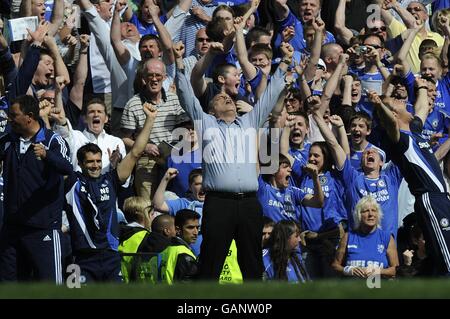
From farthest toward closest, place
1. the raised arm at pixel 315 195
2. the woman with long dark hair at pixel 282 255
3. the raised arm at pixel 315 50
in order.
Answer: the raised arm at pixel 315 50 → the raised arm at pixel 315 195 → the woman with long dark hair at pixel 282 255

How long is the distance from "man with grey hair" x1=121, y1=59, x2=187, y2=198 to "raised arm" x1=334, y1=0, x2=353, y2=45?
3346 millimetres

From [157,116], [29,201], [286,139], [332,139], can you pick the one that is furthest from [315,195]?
[29,201]

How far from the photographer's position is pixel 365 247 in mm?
13172

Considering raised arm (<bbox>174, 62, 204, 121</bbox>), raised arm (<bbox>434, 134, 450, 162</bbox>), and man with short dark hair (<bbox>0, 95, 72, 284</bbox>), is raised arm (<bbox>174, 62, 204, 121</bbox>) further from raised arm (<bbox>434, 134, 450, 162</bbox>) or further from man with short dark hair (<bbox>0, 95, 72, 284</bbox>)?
raised arm (<bbox>434, 134, 450, 162</bbox>)

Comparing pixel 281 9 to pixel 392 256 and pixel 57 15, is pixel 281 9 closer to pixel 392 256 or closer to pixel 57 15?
pixel 57 15

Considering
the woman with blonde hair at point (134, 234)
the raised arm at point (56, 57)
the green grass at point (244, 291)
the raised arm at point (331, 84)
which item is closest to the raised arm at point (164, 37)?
the raised arm at point (56, 57)

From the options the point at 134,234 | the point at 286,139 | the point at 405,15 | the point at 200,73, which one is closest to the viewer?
the point at 134,234

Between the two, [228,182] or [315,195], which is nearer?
[228,182]

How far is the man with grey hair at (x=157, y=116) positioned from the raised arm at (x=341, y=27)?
335 cm

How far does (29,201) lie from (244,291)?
4.73 metres

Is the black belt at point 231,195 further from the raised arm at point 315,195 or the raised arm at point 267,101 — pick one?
the raised arm at point 315,195

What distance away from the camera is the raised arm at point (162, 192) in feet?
43.3

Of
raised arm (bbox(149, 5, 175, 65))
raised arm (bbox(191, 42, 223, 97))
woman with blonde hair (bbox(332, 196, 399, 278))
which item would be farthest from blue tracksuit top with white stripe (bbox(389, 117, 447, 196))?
raised arm (bbox(149, 5, 175, 65))
